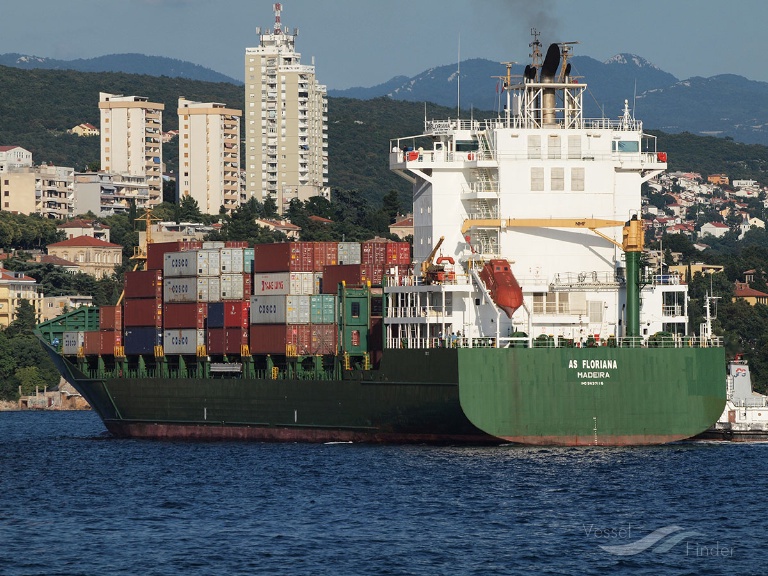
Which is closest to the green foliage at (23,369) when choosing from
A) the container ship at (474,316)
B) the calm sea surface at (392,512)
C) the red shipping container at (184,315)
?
the container ship at (474,316)

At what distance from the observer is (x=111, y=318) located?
7506 centimetres

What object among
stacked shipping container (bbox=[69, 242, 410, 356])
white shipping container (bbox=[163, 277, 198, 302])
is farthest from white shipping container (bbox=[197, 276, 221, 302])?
white shipping container (bbox=[163, 277, 198, 302])

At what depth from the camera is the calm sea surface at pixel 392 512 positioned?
37438 mm

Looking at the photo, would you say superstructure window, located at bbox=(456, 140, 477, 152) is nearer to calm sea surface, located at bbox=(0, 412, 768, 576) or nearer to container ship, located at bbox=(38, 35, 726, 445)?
container ship, located at bbox=(38, 35, 726, 445)

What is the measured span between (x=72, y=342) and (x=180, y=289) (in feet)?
29.3

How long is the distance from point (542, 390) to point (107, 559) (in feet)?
70.8

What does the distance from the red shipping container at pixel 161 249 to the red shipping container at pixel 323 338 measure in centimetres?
902

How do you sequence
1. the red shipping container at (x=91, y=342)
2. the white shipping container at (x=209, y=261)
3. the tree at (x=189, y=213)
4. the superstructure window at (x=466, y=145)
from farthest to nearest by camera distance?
the tree at (x=189, y=213)
the red shipping container at (x=91, y=342)
the white shipping container at (x=209, y=261)
the superstructure window at (x=466, y=145)

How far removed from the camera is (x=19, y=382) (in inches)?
5148

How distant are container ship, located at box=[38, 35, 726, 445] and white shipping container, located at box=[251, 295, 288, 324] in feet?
0.30

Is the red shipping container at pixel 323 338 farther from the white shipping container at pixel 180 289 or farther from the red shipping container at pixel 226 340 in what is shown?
the white shipping container at pixel 180 289

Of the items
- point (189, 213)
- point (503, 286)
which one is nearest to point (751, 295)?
point (189, 213)

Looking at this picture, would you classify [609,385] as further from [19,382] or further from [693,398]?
[19,382]

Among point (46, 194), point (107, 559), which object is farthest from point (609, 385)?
point (46, 194)
